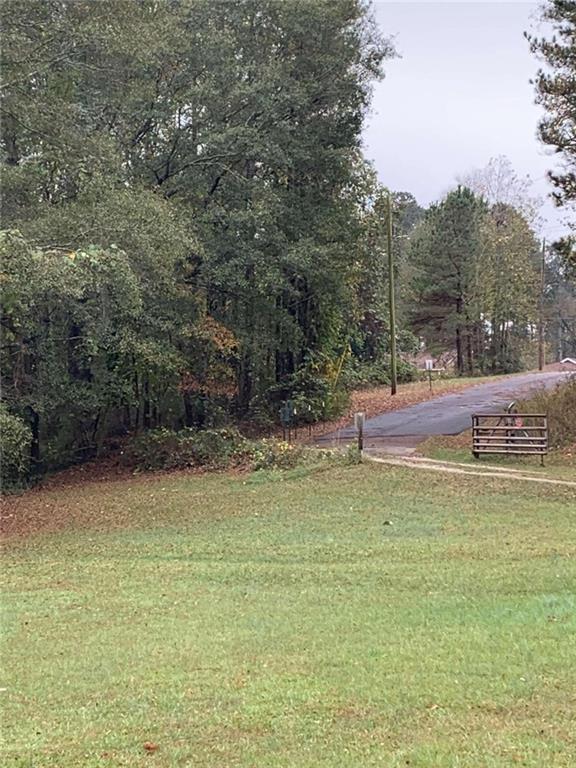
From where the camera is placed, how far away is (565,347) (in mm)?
64000

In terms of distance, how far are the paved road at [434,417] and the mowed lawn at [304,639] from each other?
712cm

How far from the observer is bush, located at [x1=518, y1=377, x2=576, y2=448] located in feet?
53.9

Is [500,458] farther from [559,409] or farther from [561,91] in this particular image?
[561,91]

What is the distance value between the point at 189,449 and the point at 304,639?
13.2 metres

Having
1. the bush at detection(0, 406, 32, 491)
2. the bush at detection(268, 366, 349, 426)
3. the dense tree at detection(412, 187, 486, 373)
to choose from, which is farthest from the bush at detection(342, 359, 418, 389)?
the bush at detection(0, 406, 32, 491)

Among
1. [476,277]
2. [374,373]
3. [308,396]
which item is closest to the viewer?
[308,396]

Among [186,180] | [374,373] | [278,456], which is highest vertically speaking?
[186,180]

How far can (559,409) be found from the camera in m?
17.3

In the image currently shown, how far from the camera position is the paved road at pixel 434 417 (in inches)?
749

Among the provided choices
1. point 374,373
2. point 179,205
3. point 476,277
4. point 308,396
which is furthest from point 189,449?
point 476,277

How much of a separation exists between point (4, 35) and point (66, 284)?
5044 mm

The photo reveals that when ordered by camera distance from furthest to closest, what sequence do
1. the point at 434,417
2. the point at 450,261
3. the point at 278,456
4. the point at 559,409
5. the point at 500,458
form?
the point at 450,261
the point at 434,417
the point at 559,409
the point at 278,456
the point at 500,458

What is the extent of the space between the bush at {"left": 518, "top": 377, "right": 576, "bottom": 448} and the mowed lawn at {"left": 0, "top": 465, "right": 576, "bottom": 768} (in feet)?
16.3

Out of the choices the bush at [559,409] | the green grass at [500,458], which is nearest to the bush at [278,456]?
the green grass at [500,458]
